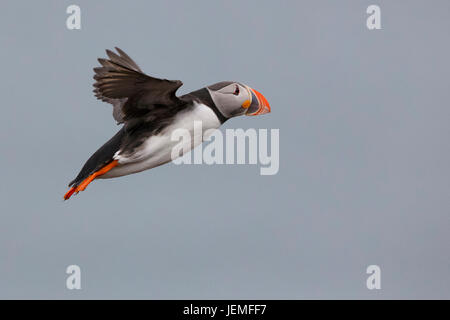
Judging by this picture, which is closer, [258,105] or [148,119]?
[148,119]

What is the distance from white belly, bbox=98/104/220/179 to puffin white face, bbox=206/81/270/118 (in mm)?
169

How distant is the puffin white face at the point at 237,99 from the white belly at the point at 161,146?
0.17m

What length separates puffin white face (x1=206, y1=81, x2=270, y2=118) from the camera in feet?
20.8

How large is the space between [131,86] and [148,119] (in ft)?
1.31

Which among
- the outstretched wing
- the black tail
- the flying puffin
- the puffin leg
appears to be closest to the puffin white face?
→ the flying puffin

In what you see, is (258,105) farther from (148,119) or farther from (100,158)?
(100,158)

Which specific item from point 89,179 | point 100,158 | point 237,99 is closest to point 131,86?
point 100,158

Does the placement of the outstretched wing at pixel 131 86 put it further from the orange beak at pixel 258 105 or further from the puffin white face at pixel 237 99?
the orange beak at pixel 258 105

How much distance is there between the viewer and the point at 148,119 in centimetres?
618

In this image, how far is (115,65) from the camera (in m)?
5.68

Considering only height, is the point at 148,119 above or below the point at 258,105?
below

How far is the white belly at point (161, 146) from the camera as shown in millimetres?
6101

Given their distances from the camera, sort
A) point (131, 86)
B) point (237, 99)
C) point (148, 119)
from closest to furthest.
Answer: point (131, 86)
point (148, 119)
point (237, 99)

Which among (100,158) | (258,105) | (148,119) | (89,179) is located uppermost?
(258,105)
